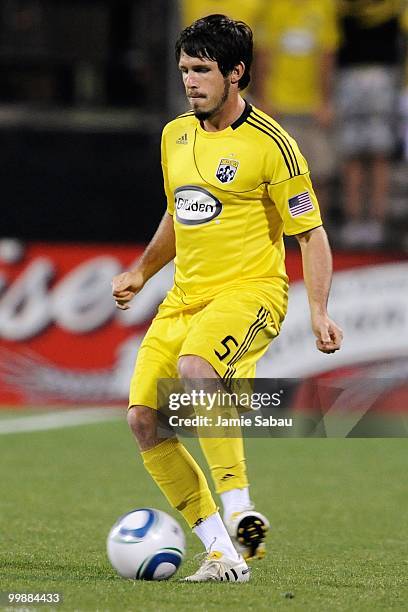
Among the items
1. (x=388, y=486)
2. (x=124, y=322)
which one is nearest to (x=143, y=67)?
(x=124, y=322)

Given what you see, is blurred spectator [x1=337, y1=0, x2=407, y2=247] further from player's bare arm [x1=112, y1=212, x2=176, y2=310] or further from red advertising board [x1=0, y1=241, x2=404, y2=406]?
player's bare arm [x1=112, y1=212, x2=176, y2=310]

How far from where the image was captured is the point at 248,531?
218 inches

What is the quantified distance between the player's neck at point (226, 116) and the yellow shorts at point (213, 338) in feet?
2.12

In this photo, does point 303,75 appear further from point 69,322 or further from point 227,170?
point 227,170

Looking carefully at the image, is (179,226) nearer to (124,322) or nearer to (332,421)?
(332,421)

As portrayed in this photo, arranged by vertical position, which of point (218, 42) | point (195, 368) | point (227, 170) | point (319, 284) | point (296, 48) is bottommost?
point (296, 48)

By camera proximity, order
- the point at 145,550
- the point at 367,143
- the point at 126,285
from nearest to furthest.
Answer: the point at 145,550
the point at 126,285
the point at 367,143

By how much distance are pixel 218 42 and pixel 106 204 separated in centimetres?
887

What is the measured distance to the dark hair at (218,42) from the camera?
5527mm

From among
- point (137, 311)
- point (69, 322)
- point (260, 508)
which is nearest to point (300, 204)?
point (260, 508)

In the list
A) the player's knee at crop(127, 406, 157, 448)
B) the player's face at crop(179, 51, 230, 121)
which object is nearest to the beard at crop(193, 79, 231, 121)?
the player's face at crop(179, 51, 230, 121)

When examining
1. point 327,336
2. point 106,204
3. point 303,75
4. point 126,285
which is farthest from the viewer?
point 303,75

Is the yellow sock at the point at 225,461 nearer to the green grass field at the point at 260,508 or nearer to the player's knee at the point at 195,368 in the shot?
the player's knee at the point at 195,368

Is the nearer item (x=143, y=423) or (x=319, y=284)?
(x=319, y=284)
